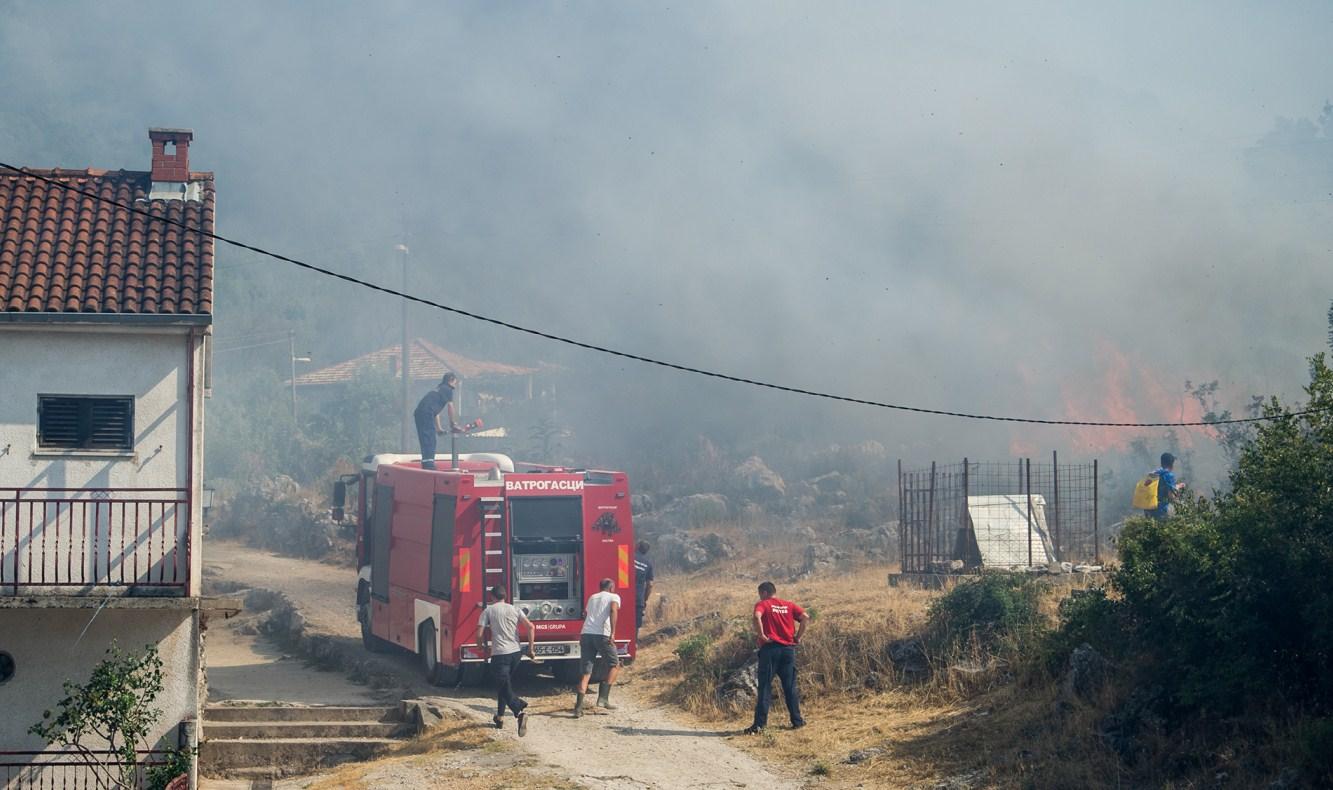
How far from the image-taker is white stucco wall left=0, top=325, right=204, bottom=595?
13.1m

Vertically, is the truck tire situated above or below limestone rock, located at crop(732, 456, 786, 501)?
below

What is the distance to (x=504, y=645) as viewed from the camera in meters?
15.2

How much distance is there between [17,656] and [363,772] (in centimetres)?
356

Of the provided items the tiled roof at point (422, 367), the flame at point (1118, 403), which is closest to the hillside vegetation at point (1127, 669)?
the flame at point (1118, 403)

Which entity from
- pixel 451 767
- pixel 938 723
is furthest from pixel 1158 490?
pixel 451 767

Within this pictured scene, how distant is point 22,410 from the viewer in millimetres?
13125

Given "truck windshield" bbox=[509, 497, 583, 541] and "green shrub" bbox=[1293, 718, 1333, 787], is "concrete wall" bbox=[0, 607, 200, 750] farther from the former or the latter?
"green shrub" bbox=[1293, 718, 1333, 787]

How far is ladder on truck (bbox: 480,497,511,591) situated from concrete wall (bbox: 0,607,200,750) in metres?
4.30

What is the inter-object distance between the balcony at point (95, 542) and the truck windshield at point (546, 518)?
4.74 metres

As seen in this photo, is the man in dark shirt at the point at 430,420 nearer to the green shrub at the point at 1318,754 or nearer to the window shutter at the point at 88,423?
the window shutter at the point at 88,423

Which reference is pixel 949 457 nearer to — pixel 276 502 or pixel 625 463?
pixel 625 463

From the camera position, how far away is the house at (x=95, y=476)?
1284cm

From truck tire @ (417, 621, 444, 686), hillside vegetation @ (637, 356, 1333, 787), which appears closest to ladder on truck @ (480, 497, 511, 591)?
truck tire @ (417, 621, 444, 686)

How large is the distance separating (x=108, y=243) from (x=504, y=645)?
6191 mm
